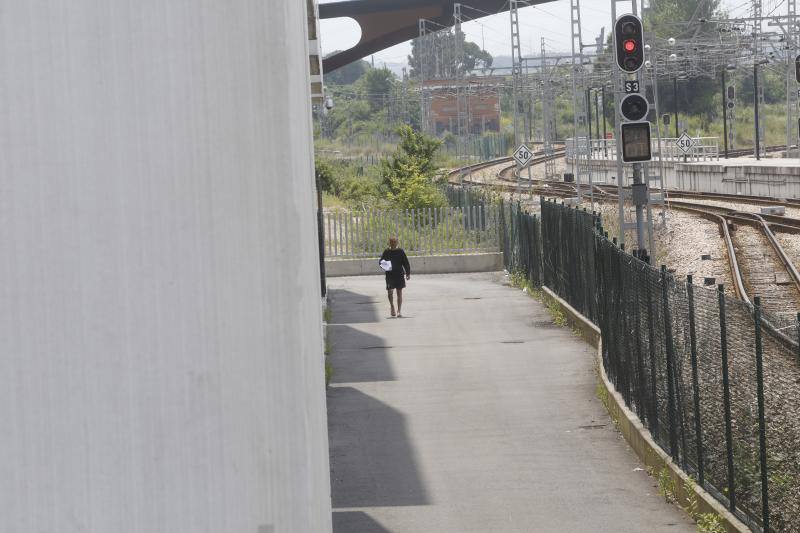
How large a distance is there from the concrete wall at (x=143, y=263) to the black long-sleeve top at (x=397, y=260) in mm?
18176

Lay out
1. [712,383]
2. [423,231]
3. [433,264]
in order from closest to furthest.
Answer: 1. [712,383]
2. [433,264]
3. [423,231]

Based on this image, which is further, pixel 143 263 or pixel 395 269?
pixel 395 269

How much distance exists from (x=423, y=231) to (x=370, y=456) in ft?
68.2

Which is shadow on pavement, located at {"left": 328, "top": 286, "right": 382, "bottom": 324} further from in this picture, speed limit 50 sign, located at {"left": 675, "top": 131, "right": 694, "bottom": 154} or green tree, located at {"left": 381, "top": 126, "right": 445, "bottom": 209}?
speed limit 50 sign, located at {"left": 675, "top": 131, "right": 694, "bottom": 154}

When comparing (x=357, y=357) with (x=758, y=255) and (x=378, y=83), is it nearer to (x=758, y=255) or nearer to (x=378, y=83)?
(x=758, y=255)

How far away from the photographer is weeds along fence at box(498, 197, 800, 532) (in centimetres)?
634

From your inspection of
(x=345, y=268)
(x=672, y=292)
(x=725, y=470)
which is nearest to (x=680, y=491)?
(x=725, y=470)

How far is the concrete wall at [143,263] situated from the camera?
2.76 metres

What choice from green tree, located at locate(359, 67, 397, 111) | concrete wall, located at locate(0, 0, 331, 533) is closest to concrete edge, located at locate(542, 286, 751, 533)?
concrete wall, located at locate(0, 0, 331, 533)

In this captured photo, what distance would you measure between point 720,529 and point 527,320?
41.4 ft

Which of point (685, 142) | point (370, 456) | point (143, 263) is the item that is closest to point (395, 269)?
point (370, 456)

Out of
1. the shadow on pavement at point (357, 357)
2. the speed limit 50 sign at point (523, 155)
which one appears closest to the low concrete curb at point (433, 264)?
the speed limit 50 sign at point (523, 155)

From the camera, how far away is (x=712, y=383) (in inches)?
301

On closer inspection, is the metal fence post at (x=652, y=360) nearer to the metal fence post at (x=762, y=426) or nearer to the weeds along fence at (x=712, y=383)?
the weeds along fence at (x=712, y=383)
